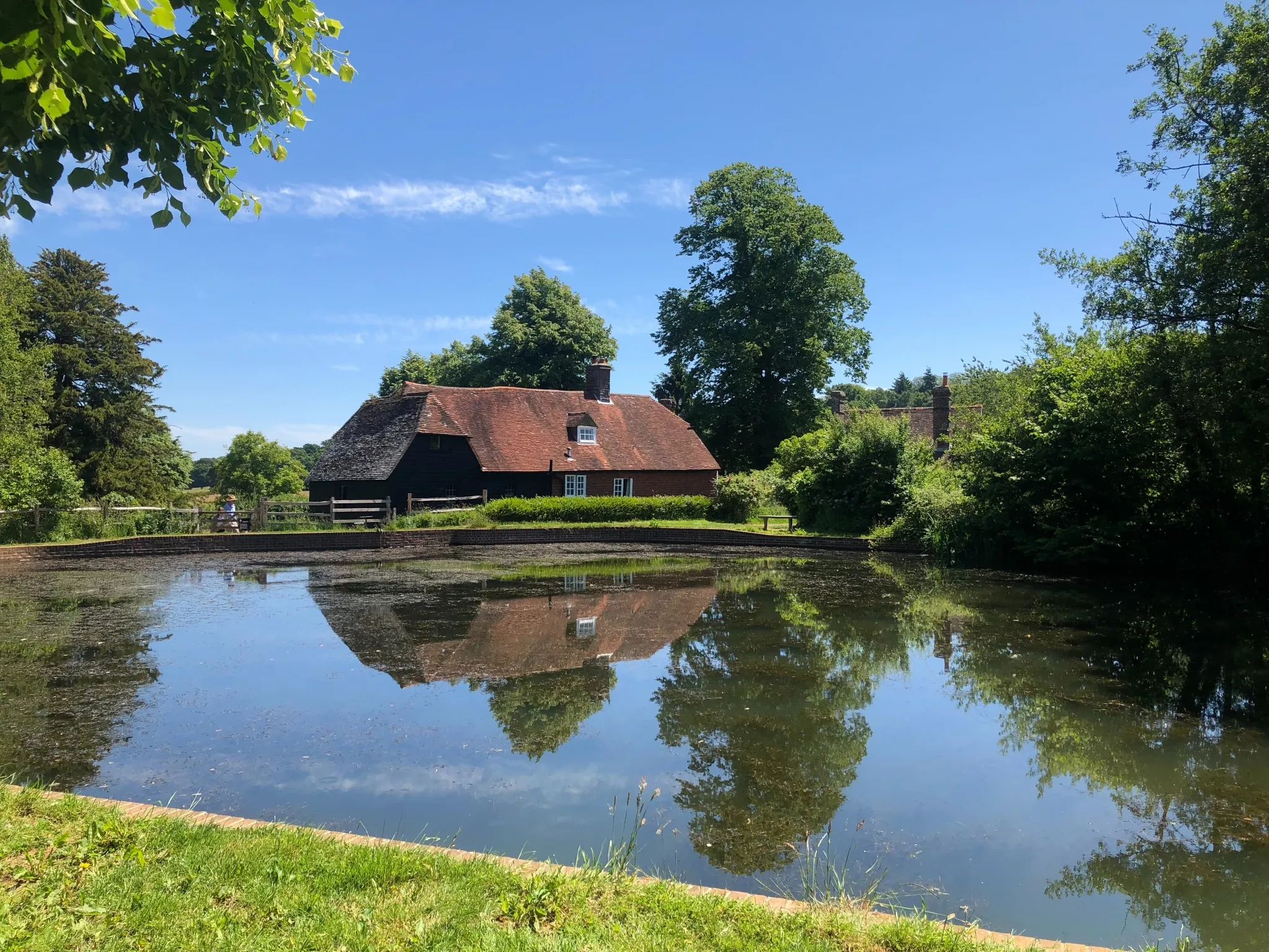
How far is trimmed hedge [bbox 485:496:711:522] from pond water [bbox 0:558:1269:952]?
55.2 feet

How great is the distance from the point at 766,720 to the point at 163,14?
7604 millimetres

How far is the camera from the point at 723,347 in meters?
42.4

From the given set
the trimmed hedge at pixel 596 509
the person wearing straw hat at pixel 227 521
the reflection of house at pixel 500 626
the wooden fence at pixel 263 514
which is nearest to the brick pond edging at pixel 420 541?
the person wearing straw hat at pixel 227 521

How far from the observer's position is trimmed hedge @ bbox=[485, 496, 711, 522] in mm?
32625

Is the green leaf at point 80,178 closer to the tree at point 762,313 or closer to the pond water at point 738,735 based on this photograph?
the pond water at point 738,735

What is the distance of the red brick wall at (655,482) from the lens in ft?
126

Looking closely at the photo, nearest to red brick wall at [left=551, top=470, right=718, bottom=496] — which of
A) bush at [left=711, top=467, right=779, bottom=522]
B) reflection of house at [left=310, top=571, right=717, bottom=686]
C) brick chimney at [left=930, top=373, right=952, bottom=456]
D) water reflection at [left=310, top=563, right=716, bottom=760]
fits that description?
bush at [left=711, top=467, right=779, bottom=522]

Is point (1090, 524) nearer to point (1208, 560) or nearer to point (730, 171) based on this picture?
point (1208, 560)

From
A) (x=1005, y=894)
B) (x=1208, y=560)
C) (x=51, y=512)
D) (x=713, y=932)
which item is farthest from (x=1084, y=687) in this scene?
(x=51, y=512)

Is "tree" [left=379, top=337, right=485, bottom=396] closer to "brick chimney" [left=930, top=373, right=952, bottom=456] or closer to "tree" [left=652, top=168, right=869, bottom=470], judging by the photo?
"tree" [left=652, top=168, right=869, bottom=470]

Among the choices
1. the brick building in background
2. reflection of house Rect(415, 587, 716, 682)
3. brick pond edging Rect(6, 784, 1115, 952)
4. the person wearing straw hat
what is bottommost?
reflection of house Rect(415, 587, 716, 682)

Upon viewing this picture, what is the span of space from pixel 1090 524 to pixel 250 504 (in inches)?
2035

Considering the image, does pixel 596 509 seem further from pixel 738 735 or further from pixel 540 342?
pixel 738 735

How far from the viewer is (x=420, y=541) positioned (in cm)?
2842
